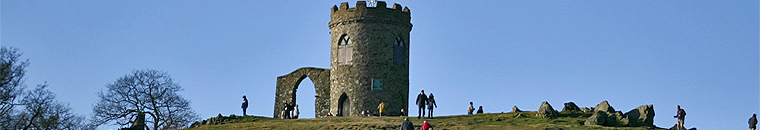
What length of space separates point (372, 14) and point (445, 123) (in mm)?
12791

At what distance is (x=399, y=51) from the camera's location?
2389 inches

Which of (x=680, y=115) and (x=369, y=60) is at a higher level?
(x=369, y=60)

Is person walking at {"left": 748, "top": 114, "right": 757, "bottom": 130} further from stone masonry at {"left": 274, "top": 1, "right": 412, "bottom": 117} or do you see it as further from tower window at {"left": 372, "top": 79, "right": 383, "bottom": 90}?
tower window at {"left": 372, "top": 79, "right": 383, "bottom": 90}

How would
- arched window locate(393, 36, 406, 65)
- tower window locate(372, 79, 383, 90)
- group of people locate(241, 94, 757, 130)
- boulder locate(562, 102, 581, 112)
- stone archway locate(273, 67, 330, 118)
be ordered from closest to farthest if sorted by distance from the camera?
group of people locate(241, 94, 757, 130) → boulder locate(562, 102, 581, 112) → tower window locate(372, 79, 383, 90) → arched window locate(393, 36, 406, 65) → stone archway locate(273, 67, 330, 118)

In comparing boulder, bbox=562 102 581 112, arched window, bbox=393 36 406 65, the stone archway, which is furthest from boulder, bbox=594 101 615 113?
the stone archway

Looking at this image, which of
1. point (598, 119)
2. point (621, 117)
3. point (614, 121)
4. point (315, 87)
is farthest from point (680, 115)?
point (315, 87)

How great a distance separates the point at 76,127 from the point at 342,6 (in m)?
13.7

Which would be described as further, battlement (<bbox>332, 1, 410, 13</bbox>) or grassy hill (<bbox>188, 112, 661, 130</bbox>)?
battlement (<bbox>332, 1, 410, 13</bbox>)

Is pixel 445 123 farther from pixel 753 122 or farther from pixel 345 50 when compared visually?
pixel 345 50

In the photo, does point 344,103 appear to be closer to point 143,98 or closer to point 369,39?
point 369,39

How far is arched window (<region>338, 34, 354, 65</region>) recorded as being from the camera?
60.2 metres

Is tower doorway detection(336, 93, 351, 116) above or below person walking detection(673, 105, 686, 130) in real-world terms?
above

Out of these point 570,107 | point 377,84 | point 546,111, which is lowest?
point 546,111

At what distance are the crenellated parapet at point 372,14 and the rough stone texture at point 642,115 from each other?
1449 centimetres
